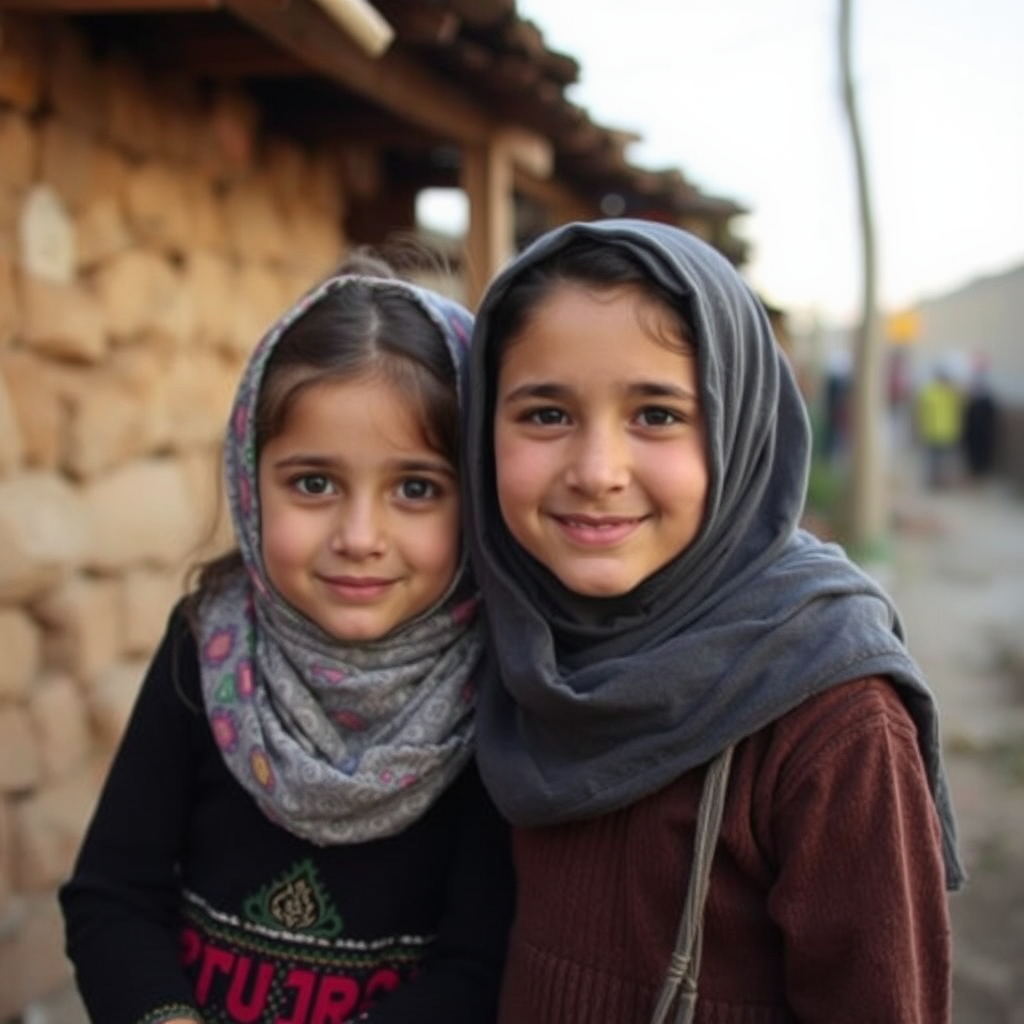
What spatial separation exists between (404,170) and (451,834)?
13.2 feet

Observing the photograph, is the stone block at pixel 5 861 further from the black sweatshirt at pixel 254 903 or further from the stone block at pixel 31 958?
the black sweatshirt at pixel 254 903

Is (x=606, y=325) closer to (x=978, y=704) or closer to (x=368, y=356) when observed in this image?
(x=368, y=356)

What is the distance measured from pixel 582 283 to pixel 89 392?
2088mm

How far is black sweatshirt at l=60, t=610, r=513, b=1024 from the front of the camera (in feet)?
4.68

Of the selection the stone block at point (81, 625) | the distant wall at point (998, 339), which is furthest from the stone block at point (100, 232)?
the distant wall at point (998, 339)

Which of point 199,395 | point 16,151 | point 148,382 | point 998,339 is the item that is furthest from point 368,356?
point 998,339

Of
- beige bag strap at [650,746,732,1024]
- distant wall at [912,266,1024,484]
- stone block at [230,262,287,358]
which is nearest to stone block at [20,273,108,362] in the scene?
stone block at [230,262,287,358]

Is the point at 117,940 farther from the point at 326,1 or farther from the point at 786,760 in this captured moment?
the point at 326,1

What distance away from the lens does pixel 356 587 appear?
4.68ft

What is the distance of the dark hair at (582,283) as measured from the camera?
1263 mm

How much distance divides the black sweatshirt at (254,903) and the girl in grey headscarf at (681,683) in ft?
0.32

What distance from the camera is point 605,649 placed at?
4.21ft

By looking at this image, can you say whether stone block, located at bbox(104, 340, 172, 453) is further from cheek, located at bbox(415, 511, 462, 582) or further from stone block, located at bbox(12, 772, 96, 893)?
cheek, located at bbox(415, 511, 462, 582)

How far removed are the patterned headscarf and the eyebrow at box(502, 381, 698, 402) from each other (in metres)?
0.23
